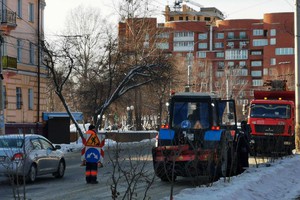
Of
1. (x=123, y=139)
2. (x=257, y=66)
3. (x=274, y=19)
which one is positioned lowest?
(x=123, y=139)

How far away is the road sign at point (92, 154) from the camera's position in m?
19.4

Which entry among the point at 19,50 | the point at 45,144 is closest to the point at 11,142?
the point at 45,144

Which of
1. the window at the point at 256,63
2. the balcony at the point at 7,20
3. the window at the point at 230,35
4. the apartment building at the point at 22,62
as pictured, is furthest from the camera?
the window at the point at 230,35

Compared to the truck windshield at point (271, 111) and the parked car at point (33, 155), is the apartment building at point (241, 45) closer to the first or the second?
the truck windshield at point (271, 111)

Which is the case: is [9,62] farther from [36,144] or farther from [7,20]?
[36,144]

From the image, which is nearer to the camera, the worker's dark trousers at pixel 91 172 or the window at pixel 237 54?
the worker's dark trousers at pixel 91 172

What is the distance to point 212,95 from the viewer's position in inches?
769

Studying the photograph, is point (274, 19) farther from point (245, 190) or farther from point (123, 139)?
point (245, 190)

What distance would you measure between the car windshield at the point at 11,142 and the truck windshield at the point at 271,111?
53.0ft

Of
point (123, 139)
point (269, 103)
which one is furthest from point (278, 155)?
point (123, 139)

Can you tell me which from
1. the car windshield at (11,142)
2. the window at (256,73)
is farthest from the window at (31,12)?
the window at (256,73)

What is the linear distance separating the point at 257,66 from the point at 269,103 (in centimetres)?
9953

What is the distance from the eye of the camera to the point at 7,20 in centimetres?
4466

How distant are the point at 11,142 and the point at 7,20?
26.2 m
